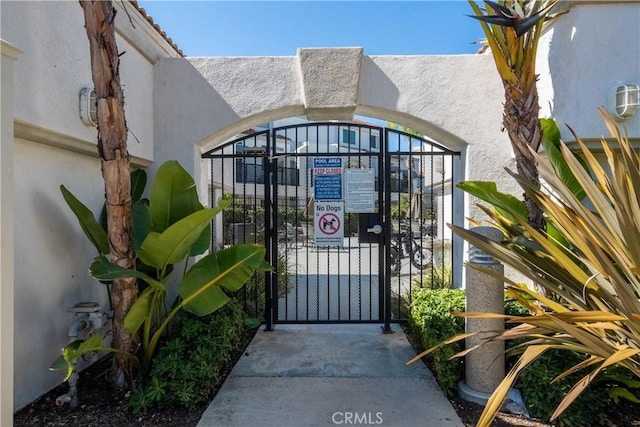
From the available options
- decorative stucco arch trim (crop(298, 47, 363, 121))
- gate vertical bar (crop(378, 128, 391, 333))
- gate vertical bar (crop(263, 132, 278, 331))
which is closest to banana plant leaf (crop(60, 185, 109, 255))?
gate vertical bar (crop(263, 132, 278, 331))

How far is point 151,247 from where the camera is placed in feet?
10.1

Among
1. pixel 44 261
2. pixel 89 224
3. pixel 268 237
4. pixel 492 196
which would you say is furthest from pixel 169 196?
pixel 492 196

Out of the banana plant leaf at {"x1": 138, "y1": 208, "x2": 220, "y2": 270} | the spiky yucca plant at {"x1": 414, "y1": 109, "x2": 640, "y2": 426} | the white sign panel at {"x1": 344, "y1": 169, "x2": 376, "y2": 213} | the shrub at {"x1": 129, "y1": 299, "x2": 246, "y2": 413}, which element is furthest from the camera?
the white sign panel at {"x1": 344, "y1": 169, "x2": 376, "y2": 213}

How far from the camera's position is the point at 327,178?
5039mm

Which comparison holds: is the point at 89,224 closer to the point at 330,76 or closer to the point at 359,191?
the point at 359,191

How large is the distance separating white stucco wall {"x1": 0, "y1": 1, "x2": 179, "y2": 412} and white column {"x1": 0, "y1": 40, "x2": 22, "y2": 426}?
0.54m

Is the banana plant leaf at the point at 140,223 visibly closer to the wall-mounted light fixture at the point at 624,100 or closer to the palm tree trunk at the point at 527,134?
the palm tree trunk at the point at 527,134

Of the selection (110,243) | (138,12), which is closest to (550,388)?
(110,243)

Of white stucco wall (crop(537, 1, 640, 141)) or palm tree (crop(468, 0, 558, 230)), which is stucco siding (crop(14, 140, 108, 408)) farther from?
white stucco wall (crop(537, 1, 640, 141))

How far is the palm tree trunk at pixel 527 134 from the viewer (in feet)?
12.3

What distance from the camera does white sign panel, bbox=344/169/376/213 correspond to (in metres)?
5.00

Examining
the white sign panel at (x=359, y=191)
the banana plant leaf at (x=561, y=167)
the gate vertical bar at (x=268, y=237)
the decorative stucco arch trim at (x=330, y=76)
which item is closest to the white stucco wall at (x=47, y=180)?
the gate vertical bar at (x=268, y=237)

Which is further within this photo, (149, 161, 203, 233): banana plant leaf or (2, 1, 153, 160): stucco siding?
(149, 161, 203, 233): banana plant leaf

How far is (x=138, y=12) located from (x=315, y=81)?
249 cm
